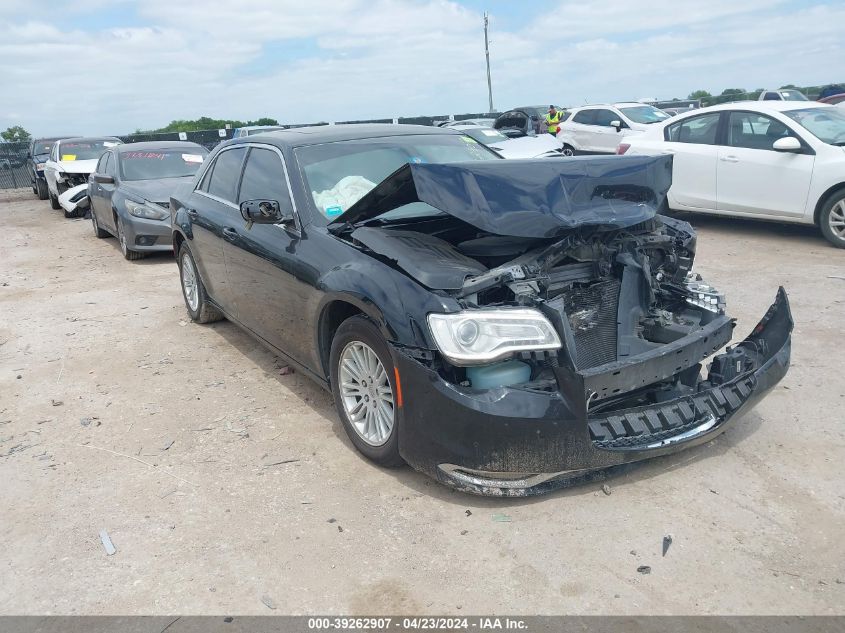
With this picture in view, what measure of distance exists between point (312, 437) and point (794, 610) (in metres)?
2.59

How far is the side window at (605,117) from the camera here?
1800 cm

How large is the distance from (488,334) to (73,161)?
51.0 feet

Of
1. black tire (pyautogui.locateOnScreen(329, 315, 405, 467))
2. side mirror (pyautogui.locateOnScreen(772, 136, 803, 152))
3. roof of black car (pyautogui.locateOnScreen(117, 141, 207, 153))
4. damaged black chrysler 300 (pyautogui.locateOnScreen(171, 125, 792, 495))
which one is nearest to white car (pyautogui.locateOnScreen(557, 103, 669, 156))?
side mirror (pyautogui.locateOnScreen(772, 136, 803, 152))

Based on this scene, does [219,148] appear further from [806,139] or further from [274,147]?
[806,139]

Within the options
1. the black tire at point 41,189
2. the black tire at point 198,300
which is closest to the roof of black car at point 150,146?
the black tire at point 198,300

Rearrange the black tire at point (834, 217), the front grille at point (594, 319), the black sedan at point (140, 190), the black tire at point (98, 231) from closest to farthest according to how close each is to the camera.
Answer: the front grille at point (594, 319)
the black tire at point (834, 217)
the black sedan at point (140, 190)
the black tire at point (98, 231)

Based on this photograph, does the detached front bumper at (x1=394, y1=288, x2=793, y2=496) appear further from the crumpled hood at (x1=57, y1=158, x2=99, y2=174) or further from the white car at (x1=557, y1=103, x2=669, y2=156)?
the crumpled hood at (x1=57, y1=158, x2=99, y2=174)

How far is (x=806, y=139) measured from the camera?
8406 mm

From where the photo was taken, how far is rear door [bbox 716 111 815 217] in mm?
8414

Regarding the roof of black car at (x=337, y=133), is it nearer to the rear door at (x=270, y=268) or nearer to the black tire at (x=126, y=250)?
the rear door at (x=270, y=268)

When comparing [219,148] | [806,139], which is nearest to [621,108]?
[806,139]

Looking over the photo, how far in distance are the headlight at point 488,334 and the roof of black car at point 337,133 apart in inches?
83.7

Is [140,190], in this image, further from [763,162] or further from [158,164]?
[763,162]

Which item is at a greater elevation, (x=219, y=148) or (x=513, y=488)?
(x=219, y=148)
